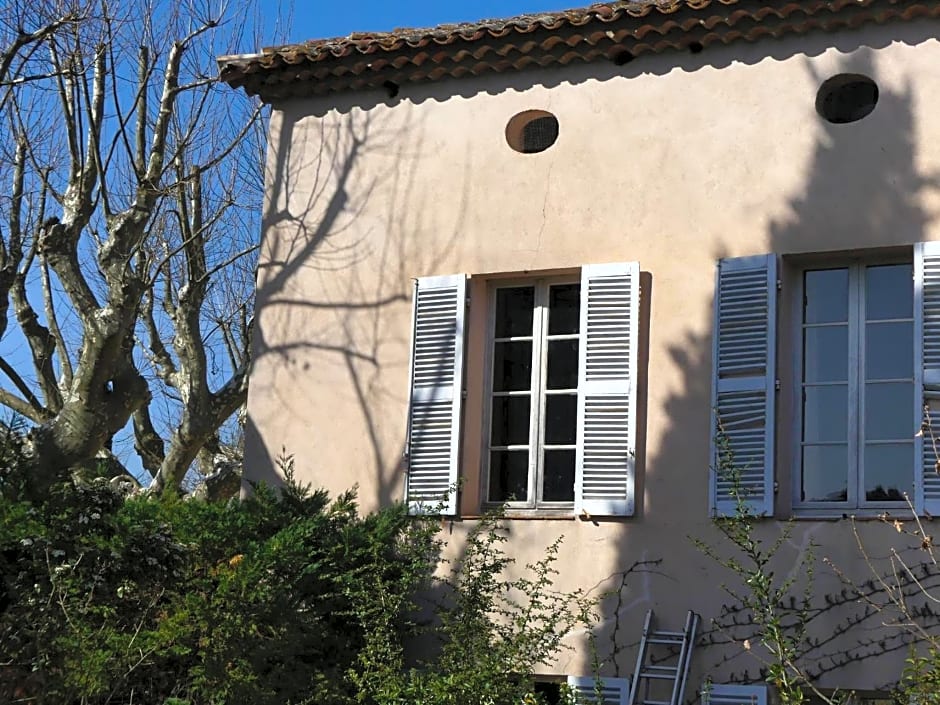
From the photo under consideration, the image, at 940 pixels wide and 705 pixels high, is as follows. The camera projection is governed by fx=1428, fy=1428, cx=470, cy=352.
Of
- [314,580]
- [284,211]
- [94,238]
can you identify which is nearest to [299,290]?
[284,211]

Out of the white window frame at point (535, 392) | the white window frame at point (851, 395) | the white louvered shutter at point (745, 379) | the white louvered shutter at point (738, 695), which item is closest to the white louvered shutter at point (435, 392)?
the white window frame at point (535, 392)

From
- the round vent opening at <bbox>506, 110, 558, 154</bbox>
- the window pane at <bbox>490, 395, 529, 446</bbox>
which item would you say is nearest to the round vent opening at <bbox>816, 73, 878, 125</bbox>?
the round vent opening at <bbox>506, 110, 558, 154</bbox>

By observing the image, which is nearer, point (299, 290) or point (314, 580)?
point (314, 580)

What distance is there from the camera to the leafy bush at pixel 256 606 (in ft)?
24.8

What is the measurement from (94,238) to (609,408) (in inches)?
349

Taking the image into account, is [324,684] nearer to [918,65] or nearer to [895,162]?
[895,162]

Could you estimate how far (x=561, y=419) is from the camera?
29.0 feet

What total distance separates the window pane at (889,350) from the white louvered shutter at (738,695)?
6.08 ft

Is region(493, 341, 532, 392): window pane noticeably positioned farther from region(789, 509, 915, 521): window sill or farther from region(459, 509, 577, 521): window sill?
region(789, 509, 915, 521): window sill

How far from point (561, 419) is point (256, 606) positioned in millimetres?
2217

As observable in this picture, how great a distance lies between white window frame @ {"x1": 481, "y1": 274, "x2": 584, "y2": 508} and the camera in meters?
8.75

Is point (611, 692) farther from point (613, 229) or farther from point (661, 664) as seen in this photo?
point (613, 229)

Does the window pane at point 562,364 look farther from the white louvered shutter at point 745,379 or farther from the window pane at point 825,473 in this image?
the window pane at point 825,473

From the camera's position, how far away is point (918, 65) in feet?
26.6
